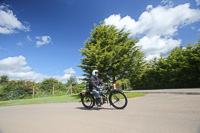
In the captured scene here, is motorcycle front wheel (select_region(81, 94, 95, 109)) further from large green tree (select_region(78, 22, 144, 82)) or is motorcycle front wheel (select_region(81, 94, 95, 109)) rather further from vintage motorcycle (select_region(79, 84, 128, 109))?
large green tree (select_region(78, 22, 144, 82))

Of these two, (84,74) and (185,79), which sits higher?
(84,74)

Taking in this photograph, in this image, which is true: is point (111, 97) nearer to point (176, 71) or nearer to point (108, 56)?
point (108, 56)

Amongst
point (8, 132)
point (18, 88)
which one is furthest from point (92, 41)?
point (8, 132)

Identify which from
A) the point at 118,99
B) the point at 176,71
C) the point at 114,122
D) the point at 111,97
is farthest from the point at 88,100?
the point at 176,71

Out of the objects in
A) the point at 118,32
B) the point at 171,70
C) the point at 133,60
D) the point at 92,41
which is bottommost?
the point at 171,70

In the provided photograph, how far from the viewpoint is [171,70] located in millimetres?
18031

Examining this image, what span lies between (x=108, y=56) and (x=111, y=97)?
6763 mm

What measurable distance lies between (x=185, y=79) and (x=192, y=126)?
1808 centimetres

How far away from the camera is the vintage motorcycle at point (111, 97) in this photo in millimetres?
4878

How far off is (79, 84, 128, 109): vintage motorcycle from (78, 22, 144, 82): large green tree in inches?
236

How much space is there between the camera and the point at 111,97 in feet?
16.8

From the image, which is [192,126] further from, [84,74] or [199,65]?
[199,65]

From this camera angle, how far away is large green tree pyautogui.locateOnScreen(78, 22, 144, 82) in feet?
38.2

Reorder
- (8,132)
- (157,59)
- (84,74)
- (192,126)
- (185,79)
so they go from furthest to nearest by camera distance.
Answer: (157,59), (185,79), (84,74), (8,132), (192,126)
